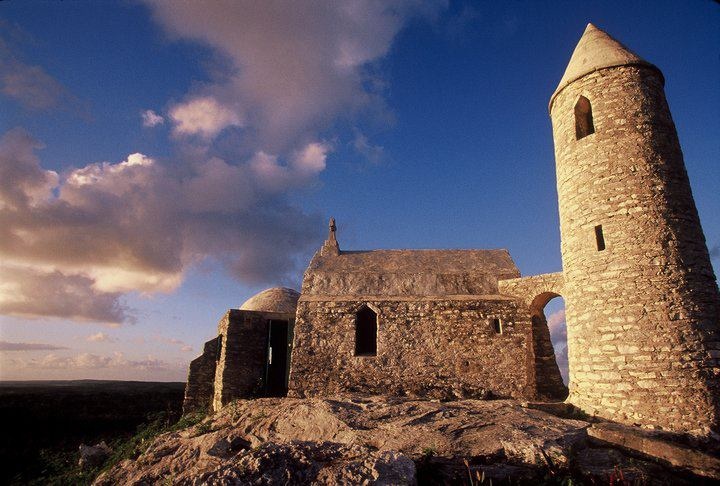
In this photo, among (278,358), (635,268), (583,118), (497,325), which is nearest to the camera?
(635,268)

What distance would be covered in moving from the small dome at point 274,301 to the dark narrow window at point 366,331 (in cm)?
567

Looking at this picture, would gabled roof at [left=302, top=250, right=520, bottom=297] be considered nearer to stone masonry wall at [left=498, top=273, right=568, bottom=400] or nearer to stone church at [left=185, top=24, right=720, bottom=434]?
stone church at [left=185, top=24, right=720, bottom=434]

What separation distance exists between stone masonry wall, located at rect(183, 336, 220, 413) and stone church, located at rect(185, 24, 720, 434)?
0.04 meters

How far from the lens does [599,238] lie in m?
10.8

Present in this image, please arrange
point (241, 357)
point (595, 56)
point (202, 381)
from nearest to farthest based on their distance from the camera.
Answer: point (595, 56) → point (241, 357) → point (202, 381)

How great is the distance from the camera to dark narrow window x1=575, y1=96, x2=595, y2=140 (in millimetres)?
12102

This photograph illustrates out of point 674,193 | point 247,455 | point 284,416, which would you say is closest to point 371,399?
point 284,416

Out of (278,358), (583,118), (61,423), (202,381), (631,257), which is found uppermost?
(583,118)

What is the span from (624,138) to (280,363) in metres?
14.4

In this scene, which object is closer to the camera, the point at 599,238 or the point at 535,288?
the point at 599,238

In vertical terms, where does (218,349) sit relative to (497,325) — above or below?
below

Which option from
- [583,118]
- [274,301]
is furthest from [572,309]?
[274,301]

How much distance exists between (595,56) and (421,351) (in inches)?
403

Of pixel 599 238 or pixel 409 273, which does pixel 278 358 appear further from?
pixel 599 238
